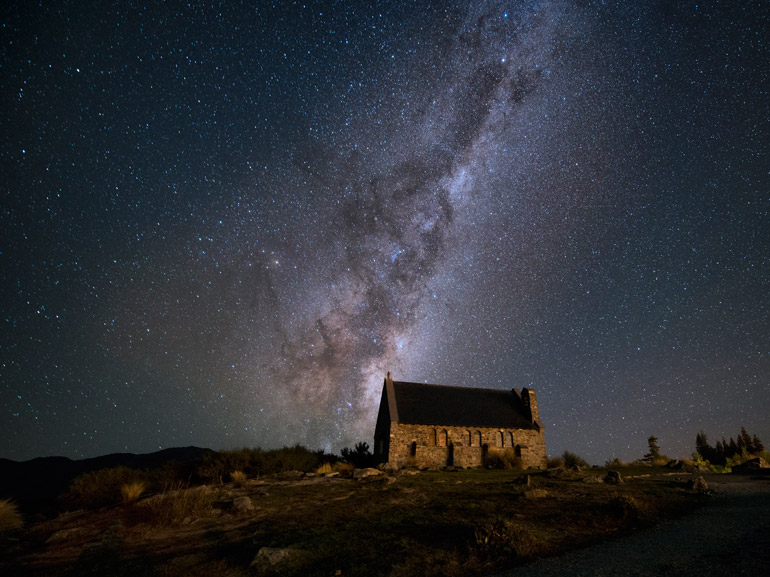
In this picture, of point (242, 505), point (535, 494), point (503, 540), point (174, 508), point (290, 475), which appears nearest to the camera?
point (503, 540)

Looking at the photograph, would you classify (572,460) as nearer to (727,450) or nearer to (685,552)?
(727,450)

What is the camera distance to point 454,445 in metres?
29.0

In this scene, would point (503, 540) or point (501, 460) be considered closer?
point (503, 540)

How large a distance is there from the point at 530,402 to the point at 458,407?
6738 mm

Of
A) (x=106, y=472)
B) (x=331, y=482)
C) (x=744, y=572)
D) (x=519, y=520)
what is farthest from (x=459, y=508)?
(x=106, y=472)

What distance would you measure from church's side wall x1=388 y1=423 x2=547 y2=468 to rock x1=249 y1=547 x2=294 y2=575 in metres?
20.5

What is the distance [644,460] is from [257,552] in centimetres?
2923

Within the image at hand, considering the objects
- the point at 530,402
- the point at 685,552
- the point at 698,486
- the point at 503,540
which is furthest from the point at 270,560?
the point at 530,402

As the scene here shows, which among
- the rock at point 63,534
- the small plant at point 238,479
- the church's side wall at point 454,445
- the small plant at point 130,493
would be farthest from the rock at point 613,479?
the small plant at point 130,493

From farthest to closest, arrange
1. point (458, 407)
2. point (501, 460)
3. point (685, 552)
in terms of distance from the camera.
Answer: point (458, 407) < point (501, 460) < point (685, 552)

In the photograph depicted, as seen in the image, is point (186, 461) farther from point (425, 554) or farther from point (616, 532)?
point (616, 532)

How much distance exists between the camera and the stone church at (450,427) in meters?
28.4

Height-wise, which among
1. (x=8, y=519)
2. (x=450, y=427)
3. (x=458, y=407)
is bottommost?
(x=8, y=519)

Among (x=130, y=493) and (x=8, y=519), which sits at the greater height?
(x=130, y=493)
